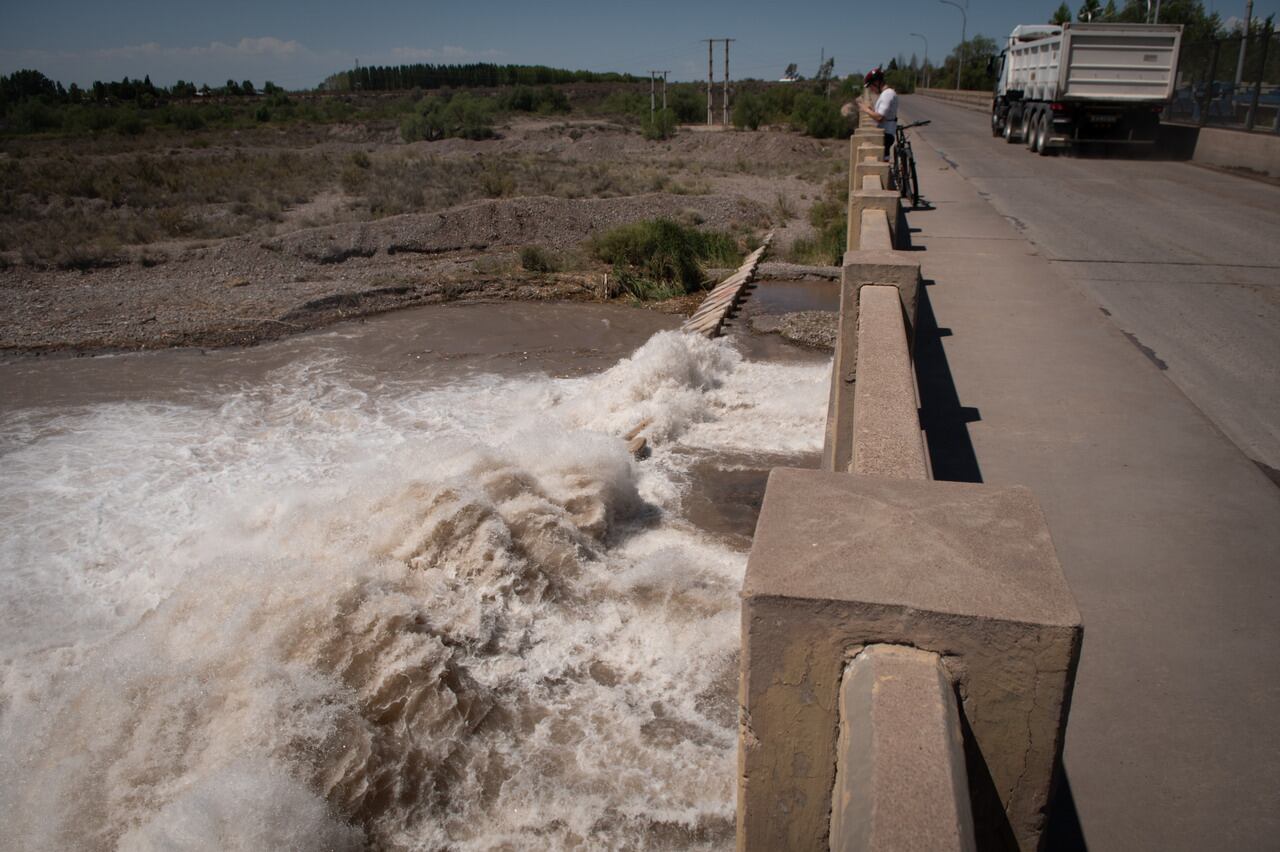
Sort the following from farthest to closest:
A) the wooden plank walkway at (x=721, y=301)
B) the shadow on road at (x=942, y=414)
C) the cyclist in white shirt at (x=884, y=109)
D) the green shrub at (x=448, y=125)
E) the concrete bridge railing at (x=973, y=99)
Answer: the concrete bridge railing at (x=973, y=99) < the green shrub at (x=448, y=125) < the cyclist in white shirt at (x=884, y=109) < the wooden plank walkway at (x=721, y=301) < the shadow on road at (x=942, y=414)

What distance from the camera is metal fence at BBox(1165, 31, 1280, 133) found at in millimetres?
21203

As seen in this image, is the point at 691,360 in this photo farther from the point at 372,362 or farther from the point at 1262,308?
the point at 1262,308

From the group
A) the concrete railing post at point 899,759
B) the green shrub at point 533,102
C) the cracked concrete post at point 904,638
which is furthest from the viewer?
the green shrub at point 533,102

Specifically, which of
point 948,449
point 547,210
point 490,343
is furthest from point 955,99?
point 948,449

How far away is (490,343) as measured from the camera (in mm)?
12727

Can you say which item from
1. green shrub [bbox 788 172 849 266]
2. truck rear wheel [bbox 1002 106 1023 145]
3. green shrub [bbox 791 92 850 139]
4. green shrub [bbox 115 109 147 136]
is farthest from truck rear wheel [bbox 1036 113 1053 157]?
green shrub [bbox 115 109 147 136]

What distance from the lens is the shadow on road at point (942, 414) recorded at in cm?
523

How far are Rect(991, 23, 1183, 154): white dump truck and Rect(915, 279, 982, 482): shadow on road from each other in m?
18.0

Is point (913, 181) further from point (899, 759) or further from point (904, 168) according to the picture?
point (899, 759)

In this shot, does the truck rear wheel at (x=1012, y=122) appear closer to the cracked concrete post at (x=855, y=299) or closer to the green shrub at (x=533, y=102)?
the cracked concrete post at (x=855, y=299)

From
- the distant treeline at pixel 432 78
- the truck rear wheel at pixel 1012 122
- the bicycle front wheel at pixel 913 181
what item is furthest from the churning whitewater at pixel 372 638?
the distant treeline at pixel 432 78

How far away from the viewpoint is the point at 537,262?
55.1ft

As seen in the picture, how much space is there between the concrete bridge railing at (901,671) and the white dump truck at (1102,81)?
2364 cm

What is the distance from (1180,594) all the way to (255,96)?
120183 millimetres
